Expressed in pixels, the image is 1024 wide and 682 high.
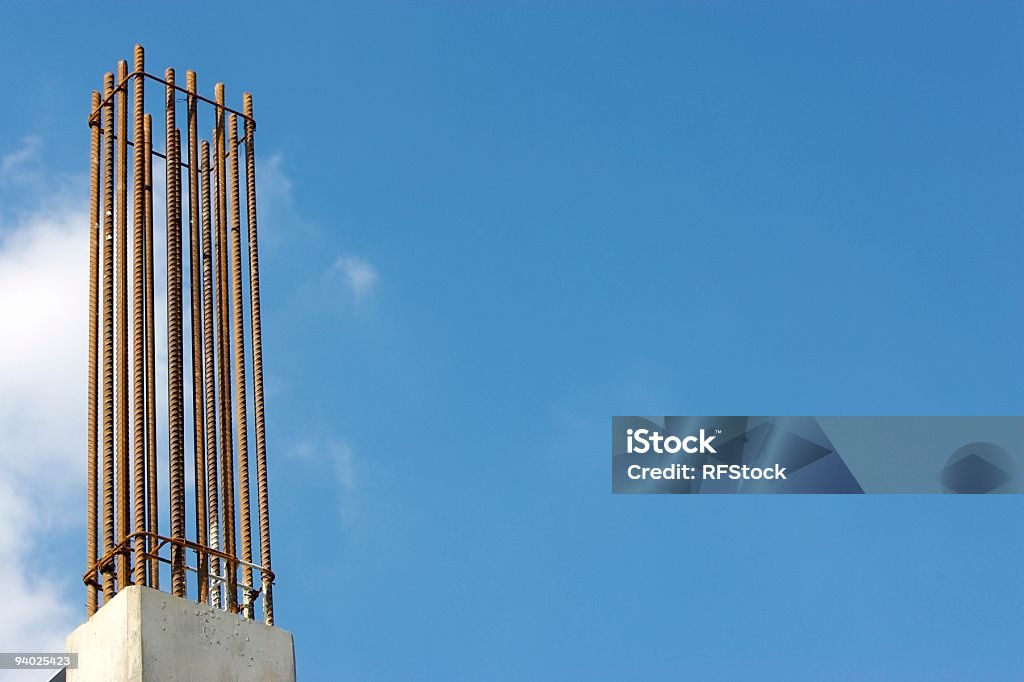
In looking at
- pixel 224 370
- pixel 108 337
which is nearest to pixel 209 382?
pixel 224 370

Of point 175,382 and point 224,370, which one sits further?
point 224,370

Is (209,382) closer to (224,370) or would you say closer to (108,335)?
(224,370)

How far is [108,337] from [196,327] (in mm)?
882

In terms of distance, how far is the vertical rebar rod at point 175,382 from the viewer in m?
18.6

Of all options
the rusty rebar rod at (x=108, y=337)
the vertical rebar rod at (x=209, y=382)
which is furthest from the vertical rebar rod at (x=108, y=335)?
the vertical rebar rod at (x=209, y=382)

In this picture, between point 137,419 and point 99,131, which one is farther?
point 99,131

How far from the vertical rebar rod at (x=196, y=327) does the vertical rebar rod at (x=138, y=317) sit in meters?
0.56

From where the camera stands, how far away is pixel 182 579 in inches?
728

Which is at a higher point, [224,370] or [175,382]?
[224,370]

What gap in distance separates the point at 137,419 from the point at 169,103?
10.8 feet

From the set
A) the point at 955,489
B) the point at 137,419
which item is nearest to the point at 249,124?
the point at 137,419

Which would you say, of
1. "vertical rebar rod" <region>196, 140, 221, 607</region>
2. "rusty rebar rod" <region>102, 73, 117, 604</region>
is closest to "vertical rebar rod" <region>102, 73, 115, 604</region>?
"rusty rebar rod" <region>102, 73, 117, 604</region>

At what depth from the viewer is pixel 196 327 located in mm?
19688

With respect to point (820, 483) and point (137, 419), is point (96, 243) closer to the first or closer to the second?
point (137, 419)
